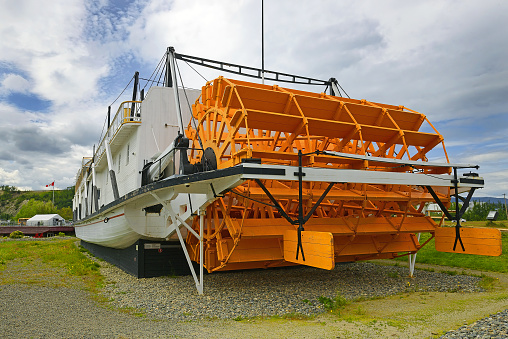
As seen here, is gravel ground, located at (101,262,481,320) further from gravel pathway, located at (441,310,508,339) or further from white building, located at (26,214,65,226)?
white building, located at (26,214,65,226)

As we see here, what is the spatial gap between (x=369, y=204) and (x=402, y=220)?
132cm

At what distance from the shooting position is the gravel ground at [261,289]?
524 cm

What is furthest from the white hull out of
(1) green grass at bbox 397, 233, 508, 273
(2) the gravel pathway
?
(1) green grass at bbox 397, 233, 508, 273

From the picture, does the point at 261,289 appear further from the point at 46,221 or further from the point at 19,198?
the point at 19,198

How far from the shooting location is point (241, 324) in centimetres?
454

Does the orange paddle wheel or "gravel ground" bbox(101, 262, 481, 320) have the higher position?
the orange paddle wheel

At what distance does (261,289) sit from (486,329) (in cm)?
358

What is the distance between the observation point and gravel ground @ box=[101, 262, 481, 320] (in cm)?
524

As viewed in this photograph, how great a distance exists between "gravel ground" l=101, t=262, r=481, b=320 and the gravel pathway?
1.88m

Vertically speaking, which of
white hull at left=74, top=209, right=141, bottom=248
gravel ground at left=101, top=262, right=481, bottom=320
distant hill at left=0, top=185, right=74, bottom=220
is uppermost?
distant hill at left=0, top=185, right=74, bottom=220

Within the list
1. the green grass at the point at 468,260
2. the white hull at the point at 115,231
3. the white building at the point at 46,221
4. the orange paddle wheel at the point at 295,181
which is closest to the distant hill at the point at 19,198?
the white building at the point at 46,221

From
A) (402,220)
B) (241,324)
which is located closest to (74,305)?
(241,324)

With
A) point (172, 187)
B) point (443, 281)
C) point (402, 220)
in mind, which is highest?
point (172, 187)

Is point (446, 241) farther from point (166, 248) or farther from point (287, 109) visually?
point (166, 248)
